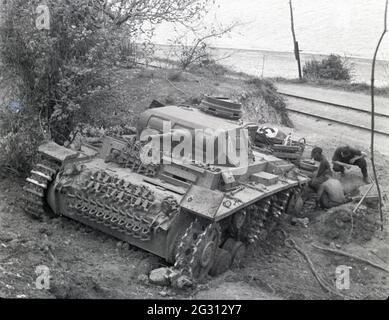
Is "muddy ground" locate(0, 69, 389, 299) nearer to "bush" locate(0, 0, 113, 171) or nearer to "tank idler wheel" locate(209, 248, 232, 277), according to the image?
"tank idler wheel" locate(209, 248, 232, 277)

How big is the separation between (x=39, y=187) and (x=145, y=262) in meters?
2.25

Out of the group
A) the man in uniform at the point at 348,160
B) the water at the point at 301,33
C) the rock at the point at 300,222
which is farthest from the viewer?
the water at the point at 301,33

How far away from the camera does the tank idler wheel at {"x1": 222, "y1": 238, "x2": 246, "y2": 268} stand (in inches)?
398

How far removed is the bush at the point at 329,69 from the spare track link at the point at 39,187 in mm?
20322

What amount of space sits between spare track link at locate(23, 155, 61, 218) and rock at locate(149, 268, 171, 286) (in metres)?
2.55

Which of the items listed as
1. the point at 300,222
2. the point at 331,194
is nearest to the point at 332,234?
the point at 300,222

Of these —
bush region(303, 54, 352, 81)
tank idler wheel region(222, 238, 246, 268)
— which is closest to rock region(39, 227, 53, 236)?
tank idler wheel region(222, 238, 246, 268)

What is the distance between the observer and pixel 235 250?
33.1 ft

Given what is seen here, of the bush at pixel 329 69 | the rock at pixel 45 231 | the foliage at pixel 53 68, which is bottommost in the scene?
the rock at pixel 45 231

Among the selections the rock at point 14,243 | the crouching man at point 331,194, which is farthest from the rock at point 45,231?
the crouching man at point 331,194

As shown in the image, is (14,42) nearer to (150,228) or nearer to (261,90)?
(150,228)

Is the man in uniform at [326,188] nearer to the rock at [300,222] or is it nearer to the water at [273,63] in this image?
the rock at [300,222]

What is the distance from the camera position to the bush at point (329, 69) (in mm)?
28141

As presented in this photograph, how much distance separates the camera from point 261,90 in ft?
68.2
